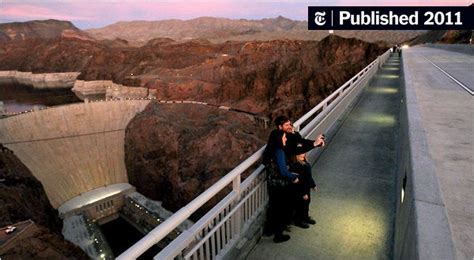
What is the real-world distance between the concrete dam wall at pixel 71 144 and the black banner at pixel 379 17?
33481 mm

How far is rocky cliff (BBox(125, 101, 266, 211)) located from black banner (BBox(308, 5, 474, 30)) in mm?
16297

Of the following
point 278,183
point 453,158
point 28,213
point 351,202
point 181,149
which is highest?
point 453,158

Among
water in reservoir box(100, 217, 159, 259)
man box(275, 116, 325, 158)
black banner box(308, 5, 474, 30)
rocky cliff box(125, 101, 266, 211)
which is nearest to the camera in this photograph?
man box(275, 116, 325, 158)

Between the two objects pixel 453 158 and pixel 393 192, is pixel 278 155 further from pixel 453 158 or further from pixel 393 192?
pixel 393 192

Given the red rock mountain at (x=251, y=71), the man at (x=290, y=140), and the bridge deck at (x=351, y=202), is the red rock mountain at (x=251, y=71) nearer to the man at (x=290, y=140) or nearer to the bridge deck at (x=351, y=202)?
the bridge deck at (x=351, y=202)

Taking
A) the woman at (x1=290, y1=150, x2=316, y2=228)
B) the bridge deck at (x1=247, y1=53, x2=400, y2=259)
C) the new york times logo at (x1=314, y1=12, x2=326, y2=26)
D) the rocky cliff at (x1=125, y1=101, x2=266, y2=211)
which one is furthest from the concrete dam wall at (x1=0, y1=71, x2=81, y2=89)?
the woman at (x1=290, y1=150, x2=316, y2=228)

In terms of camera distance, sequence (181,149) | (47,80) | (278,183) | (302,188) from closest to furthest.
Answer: (278,183) → (302,188) → (181,149) → (47,80)

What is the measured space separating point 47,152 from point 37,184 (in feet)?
34.1

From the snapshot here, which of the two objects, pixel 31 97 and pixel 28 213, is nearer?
pixel 28 213

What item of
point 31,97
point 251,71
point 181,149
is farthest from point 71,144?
point 31,97

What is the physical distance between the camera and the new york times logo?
37.6m

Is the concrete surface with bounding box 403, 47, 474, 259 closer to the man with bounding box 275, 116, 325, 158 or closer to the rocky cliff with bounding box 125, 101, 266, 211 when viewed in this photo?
the man with bounding box 275, 116, 325, 158

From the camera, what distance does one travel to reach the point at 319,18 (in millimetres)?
37844

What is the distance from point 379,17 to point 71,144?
142 ft
